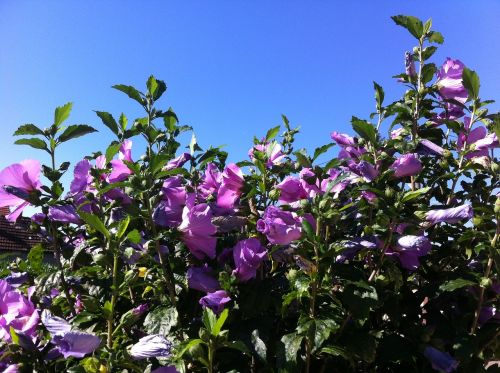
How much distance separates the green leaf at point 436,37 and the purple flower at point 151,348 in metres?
1.55

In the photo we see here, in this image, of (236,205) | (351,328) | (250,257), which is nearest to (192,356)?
(250,257)

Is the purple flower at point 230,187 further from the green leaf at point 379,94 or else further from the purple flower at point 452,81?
the purple flower at point 452,81

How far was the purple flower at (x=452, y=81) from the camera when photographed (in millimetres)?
1779

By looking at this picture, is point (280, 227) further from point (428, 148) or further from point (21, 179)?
point (21, 179)

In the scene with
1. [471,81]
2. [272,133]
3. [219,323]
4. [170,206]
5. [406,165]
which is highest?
[471,81]

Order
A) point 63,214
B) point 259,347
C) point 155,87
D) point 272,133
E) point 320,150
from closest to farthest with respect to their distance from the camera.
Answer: point 259,347 < point 63,214 < point 320,150 < point 155,87 < point 272,133

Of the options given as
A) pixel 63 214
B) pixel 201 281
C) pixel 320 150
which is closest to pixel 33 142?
pixel 63 214

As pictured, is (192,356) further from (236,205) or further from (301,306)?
(236,205)

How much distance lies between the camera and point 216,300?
4.25 feet

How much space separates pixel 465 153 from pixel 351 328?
79 cm

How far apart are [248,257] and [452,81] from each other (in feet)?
3.64

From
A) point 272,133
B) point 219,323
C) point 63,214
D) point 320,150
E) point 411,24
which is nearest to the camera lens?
point 219,323

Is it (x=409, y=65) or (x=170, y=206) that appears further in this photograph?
(x=409, y=65)

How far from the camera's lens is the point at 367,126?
4.93 feet
